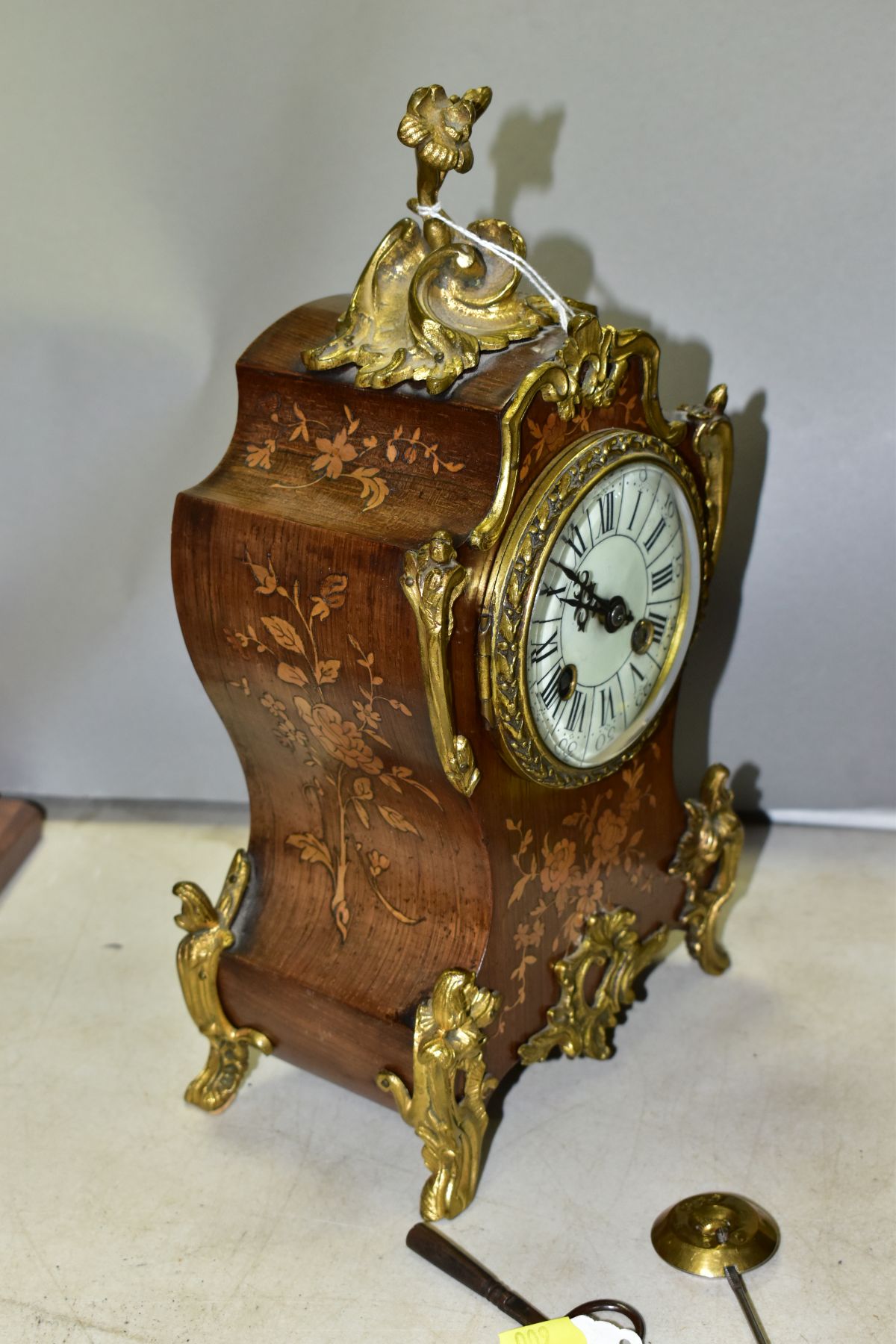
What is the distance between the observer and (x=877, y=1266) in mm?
1526

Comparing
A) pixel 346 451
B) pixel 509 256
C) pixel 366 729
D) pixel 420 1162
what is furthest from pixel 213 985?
pixel 509 256

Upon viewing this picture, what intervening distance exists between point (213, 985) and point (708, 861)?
26.5 inches

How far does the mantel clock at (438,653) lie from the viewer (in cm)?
143

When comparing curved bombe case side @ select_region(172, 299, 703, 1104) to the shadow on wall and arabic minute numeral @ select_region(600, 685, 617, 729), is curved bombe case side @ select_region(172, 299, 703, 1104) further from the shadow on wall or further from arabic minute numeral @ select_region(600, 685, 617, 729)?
the shadow on wall

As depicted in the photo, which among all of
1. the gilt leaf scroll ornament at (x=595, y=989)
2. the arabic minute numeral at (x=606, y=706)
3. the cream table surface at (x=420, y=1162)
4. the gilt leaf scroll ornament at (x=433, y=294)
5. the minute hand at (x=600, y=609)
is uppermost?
the gilt leaf scroll ornament at (x=433, y=294)

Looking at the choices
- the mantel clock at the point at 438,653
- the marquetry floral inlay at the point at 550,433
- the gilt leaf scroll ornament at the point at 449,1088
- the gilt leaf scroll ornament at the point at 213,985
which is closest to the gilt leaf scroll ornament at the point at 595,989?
the mantel clock at the point at 438,653

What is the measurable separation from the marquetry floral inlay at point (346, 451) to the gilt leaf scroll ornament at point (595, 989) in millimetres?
620

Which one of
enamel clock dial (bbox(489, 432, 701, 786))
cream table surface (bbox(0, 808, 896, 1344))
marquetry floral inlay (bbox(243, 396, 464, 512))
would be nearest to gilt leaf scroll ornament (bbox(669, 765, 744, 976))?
cream table surface (bbox(0, 808, 896, 1344))

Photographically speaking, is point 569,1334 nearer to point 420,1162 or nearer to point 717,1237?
point 717,1237

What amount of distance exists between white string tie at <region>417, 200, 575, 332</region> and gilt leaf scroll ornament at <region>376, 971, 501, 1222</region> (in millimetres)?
705

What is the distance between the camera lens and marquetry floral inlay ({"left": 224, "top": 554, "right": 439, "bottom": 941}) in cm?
148

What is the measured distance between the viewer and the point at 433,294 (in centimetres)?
149

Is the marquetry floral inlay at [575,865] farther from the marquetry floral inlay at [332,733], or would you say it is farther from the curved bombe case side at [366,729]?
the marquetry floral inlay at [332,733]

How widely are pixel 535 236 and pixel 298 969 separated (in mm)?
1211
